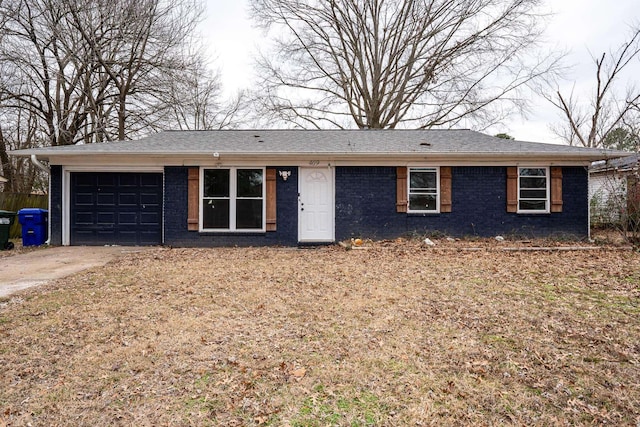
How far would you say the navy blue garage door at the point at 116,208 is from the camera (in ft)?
32.5

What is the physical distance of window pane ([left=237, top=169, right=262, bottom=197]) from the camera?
977cm

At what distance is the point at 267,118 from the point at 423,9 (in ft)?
31.6

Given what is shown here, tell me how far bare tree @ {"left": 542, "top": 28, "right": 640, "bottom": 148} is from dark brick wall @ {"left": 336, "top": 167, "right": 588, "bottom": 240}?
11354 mm

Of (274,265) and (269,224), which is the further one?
(269,224)

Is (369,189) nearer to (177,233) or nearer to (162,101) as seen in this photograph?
(177,233)

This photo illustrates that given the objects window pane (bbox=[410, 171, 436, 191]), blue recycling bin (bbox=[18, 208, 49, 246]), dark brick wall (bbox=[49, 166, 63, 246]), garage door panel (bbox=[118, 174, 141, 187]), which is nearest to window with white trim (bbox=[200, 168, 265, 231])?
garage door panel (bbox=[118, 174, 141, 187])

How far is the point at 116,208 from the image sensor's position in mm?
9945

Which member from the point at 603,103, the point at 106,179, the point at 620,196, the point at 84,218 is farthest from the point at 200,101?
the point at 603,103

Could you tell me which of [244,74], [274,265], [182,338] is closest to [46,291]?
[182,338]

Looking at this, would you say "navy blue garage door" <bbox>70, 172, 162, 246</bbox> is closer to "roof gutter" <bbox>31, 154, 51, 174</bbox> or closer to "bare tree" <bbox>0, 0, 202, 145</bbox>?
"roof gutter" <bbox>31, 154, 51, 174</bbox>

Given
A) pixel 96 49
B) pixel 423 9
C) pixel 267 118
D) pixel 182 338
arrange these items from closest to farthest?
1. pixel 182 338
2. pixel 96 49
3. pixel 423 9
4. pixel 267 118

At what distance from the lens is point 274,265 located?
7074 millimetres

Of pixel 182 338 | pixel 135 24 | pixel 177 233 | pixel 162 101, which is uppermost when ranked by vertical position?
pixel 135 24

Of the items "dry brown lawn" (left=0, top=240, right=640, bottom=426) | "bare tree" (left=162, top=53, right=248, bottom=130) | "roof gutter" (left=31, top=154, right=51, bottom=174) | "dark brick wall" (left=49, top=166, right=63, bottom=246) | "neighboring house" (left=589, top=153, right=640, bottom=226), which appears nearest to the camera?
"dry brown lawn" (left=0, top=240, right=640, bottom=426)
